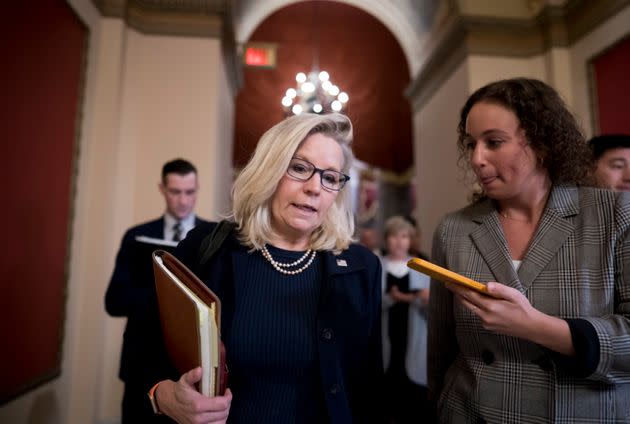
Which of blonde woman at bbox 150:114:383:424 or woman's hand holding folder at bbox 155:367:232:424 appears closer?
woman's hand holding folder at bbox 155:367:232:424

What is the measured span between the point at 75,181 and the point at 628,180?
412 centimetres

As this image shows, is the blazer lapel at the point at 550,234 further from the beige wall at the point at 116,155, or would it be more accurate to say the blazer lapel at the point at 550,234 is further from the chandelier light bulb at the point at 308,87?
the chandelier light bulb at the point at 308,87

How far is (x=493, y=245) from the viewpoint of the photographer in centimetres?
138

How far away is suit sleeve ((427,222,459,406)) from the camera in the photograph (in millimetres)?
1564

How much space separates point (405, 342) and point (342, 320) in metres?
2.11

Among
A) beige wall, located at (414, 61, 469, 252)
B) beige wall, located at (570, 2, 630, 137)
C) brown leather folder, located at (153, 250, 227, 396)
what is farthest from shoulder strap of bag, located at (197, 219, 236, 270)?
beige wall, located at (570, 2, 630, 137)

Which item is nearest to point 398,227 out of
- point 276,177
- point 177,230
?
point 177,230

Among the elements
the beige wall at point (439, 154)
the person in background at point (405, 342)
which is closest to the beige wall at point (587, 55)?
the beige wall at point (439, 154)

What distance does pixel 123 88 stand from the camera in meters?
4.54

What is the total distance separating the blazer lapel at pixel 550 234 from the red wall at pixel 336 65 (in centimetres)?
656

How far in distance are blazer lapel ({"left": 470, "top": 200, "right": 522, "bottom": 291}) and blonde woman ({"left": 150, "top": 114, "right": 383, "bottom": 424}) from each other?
0.42m

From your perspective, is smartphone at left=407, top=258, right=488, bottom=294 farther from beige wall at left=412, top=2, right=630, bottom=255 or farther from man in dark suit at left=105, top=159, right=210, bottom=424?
beige wall at left=412, top=2, right=630, bottom=255

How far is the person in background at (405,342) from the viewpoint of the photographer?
323 cm

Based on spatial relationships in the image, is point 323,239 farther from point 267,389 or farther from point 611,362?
point 611,362
